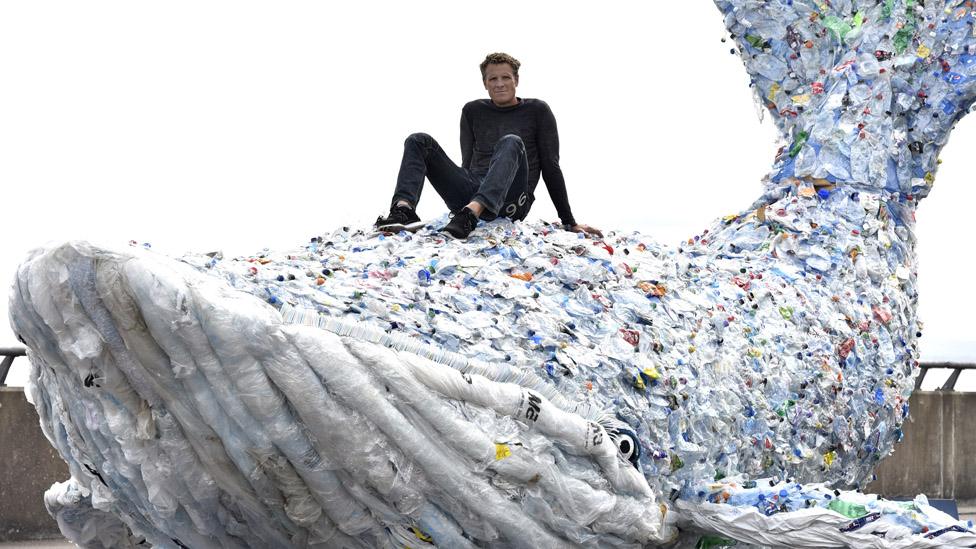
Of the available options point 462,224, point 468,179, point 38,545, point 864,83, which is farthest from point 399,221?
point 38,545

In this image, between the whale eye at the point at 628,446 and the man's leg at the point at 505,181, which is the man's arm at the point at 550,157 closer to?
the man's leg at the point at 505,181

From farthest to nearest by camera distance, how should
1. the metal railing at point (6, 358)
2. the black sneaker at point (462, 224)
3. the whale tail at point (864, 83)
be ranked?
1. the metal railing at point (6, 358)
2. the whale tail at point (864, 83)
3. the black sneaker at point (462, 224)

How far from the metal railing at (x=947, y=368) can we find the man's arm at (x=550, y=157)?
5.43 m

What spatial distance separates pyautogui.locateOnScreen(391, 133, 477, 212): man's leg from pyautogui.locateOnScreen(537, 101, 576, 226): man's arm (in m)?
0.37

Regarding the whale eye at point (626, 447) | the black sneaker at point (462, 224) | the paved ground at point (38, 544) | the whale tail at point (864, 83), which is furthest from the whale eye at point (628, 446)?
the paved ground at point (38, 544)

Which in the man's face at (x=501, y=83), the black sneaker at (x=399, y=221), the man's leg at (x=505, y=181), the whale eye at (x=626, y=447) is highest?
the man's face at (x=501, y=83)

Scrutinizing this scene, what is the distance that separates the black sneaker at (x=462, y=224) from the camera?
4316 mm

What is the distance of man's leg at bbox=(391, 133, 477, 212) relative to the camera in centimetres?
450

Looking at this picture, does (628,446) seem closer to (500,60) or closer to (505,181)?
(505,181)

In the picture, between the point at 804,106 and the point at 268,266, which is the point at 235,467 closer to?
the point at 268,266

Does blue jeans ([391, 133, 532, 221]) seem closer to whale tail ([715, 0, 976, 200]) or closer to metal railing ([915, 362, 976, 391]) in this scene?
whale tail ([715, 0, 976, 200])

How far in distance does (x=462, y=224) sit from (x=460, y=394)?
34.7 inches

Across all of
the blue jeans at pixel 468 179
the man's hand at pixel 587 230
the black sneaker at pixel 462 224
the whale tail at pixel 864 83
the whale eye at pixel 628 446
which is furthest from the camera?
the whale tail at pixel 864 83

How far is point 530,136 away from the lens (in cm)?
497
